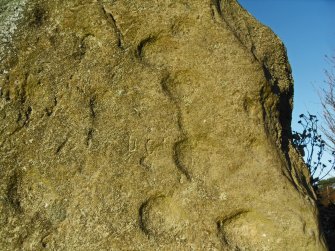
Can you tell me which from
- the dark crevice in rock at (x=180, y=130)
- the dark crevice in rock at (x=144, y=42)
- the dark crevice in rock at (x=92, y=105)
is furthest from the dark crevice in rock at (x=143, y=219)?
the dark crevice in rock at (x=144, y=42)

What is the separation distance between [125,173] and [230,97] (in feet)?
2.19

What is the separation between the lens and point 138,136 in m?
2.28

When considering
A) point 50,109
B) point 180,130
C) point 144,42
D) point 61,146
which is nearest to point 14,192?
point 61,146

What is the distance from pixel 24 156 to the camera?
2236 millimetres

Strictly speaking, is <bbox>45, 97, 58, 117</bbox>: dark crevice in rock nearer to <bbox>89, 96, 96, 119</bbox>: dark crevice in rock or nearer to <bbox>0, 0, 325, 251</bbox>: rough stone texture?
<bbox>0, 0, 325, 251</bbox>: rough stone texture

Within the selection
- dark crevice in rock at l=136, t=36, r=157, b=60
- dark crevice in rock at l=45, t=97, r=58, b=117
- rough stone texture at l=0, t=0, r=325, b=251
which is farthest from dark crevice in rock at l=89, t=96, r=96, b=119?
dark crevice in rock at l=136, t=36, r=157, b=60

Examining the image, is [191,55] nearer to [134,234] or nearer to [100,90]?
[100,90]

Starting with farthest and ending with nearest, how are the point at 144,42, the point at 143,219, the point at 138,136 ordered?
the point at 144,42 → the point at 138,136 → the point at 143,219

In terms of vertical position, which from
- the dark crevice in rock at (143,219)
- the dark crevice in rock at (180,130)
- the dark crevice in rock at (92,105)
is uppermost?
the dark crevice in rock at (92,105)

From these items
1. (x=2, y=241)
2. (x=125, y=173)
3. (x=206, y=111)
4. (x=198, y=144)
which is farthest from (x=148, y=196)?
(x=2, y=241)

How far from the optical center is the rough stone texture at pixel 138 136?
217 centimetres

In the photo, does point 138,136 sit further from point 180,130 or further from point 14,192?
point 14,192

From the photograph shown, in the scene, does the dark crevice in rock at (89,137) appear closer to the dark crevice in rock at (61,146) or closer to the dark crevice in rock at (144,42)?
the dark crevice in rock at (61,146)

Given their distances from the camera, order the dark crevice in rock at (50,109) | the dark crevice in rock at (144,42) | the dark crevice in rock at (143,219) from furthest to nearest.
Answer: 1. the dark crevice in rock at (144,42)
2. the dark crevice in rock at (50,109)
3. the dark crevice in rock at (143,219)
